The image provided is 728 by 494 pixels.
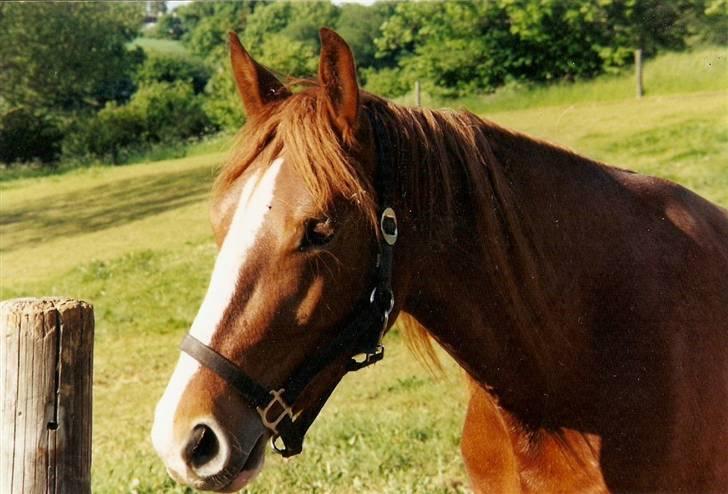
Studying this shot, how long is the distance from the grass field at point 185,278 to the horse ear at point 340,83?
1.31 feet

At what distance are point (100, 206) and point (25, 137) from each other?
5.84 ft

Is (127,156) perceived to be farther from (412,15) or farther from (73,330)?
(73,330)

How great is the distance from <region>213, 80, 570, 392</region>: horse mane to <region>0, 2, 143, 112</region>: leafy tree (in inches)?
471

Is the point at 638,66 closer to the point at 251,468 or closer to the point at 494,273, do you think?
the point at 494,273

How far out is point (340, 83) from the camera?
199 centimetres

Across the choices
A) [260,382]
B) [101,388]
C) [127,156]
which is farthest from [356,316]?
[127,156]

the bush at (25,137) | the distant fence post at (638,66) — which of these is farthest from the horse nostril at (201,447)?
the distant fence post at (638,66)

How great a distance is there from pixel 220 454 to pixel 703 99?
14.6 metres

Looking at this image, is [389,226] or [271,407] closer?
[271,407]

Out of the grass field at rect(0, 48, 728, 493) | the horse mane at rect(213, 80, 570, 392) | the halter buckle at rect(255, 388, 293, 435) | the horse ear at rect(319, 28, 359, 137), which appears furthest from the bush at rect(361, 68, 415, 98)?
the halter buckle at rect(255, 388, 293, 435)

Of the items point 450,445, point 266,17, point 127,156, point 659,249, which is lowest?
point 127,156

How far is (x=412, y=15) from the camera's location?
16.5 m

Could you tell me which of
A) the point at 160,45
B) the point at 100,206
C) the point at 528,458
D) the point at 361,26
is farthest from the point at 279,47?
the point at 528,458

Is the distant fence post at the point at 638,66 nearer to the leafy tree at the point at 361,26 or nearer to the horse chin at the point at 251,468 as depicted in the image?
the leafy tree at the point at 361,26
